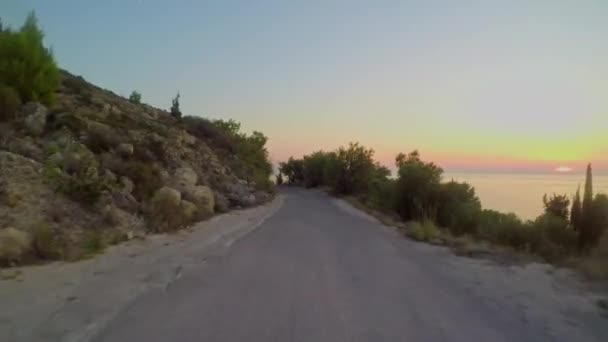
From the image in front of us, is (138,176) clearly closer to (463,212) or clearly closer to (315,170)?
(463,212)

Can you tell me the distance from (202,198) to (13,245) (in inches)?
504

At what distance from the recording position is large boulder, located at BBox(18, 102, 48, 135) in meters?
18.8

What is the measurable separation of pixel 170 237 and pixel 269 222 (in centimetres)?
709

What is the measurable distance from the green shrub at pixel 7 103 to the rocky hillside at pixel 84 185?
30cm

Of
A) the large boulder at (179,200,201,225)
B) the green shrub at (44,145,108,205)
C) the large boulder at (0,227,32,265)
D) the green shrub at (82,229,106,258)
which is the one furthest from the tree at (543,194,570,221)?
the large boulder at (0,227,32,265)

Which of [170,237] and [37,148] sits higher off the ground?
[37,148]

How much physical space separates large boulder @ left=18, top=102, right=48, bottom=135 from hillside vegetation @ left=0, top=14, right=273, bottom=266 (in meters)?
0.05

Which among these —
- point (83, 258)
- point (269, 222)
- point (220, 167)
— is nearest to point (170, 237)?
point (83, 258)

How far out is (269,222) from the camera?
2223 centimetres

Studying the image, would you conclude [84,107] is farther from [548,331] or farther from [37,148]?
[548,331]

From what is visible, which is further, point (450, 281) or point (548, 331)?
point (450, 281)

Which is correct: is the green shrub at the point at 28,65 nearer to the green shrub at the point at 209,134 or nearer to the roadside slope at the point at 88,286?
the roadside slope at the point at 88,286

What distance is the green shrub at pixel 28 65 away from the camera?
A: 2050 cm

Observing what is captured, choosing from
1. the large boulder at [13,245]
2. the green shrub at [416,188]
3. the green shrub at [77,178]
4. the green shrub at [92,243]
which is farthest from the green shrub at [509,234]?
the large boulder at [13,245]
